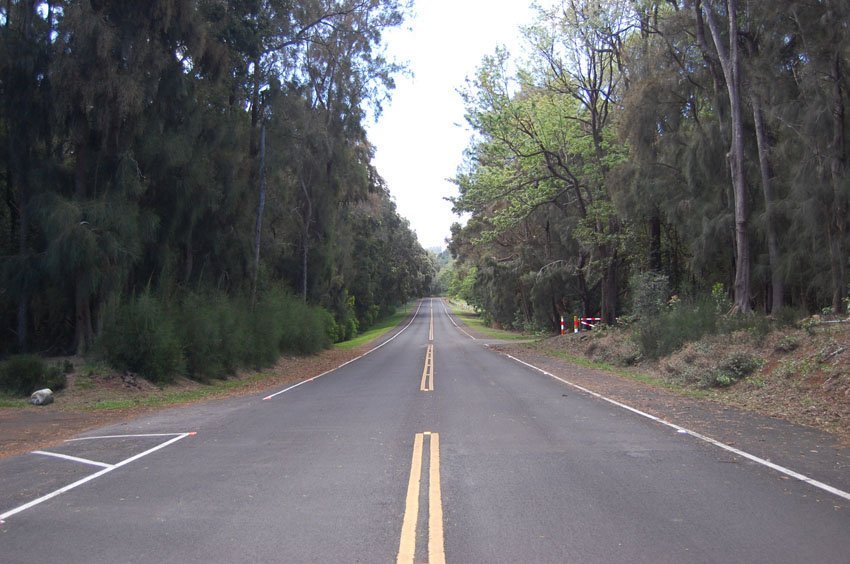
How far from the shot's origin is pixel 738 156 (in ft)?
61.5

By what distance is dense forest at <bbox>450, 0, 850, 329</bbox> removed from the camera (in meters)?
16.7

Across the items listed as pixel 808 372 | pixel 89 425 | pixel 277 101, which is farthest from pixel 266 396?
pixel 277 101

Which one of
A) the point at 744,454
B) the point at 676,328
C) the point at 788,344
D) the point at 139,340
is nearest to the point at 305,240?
the point at 139,340

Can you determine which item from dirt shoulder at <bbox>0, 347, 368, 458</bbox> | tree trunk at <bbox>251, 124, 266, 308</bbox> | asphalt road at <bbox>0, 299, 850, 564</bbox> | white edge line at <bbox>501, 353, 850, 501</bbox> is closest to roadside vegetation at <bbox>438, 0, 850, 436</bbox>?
white edge line at <bbox>501, 353, 850, 501</bbox>

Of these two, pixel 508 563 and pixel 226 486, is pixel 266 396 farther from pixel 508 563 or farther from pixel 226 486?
pixel 508 563

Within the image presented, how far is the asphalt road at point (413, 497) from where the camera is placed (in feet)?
15.9

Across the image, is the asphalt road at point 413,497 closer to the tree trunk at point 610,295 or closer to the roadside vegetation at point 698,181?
the roadside vegetation at point 698,181

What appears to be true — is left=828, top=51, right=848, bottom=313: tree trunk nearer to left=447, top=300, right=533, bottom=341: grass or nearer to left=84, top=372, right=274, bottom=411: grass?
left=84, top=372, right=274, bottom=411: grass

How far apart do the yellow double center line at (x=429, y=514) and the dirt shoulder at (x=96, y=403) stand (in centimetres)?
610

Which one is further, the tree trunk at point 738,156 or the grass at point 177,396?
the tree trunk at point 738,156

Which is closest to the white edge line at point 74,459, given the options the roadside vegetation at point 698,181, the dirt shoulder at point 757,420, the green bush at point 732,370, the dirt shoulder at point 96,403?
the dirt shoulder at point 96,403

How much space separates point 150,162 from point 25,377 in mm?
7335

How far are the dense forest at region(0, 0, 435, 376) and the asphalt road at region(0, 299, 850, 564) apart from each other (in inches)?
331

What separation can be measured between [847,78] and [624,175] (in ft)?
32.4
